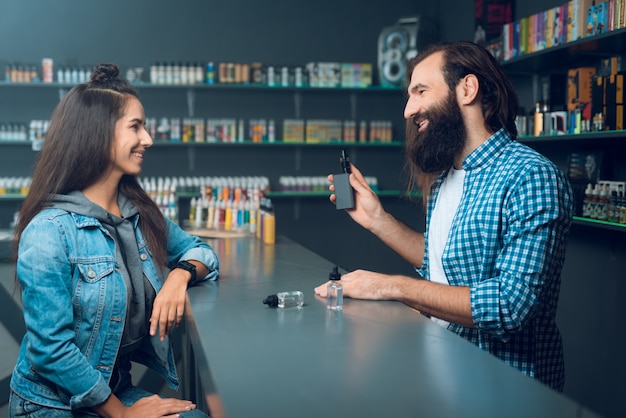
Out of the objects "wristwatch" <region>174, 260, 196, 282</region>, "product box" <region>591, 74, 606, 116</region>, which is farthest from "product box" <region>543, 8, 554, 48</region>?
"wristwatch" <region>174, 260, 196, 282</region>

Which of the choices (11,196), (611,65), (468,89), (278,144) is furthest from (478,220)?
(11,196)

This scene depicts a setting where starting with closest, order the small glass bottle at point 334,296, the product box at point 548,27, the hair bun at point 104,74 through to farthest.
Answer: the small glass bottle at point 334,296 → the hair bun at point 104,74 → the product box at point 548,27

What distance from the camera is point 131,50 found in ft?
20.5

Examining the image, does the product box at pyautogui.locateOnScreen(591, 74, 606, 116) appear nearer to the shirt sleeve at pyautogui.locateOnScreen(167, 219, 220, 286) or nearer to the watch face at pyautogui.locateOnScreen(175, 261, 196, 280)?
the shirt sleeve at pyautogui.locateOnScreen(167, 219, 220, 286)

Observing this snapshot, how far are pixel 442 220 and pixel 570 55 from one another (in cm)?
218

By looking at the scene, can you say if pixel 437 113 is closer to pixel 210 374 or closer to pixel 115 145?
pixel 115 145

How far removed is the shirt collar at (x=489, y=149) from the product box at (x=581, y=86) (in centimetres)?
184

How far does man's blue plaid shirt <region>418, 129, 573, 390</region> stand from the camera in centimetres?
170

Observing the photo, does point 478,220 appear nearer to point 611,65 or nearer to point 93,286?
point 93,286

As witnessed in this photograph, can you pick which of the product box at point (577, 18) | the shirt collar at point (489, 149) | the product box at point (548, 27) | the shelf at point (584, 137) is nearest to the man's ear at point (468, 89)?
the shirt collar at point (489, 149)

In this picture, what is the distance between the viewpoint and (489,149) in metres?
1.97

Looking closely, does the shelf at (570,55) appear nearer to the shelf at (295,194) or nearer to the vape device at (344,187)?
the vape device at (344,187)

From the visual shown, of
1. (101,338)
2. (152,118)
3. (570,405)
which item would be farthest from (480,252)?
(152,118)

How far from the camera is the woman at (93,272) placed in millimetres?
1582
